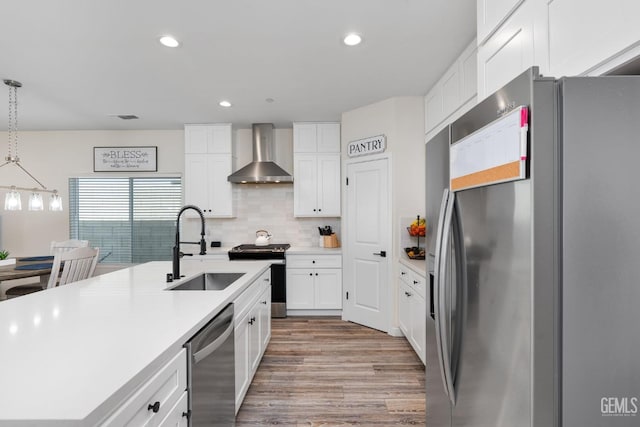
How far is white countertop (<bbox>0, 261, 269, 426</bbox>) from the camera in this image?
74 cm

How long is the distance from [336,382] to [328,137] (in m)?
2.98

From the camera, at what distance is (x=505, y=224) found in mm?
Answer: 917

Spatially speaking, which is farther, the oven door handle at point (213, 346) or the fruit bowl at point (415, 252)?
the fruit bowl at point (415, 252)

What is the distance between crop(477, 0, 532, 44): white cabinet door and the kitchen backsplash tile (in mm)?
3407

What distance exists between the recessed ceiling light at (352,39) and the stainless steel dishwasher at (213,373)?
1959mm

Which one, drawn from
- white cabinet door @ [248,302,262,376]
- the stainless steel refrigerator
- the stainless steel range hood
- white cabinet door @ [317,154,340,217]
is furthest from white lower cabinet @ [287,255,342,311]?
the stainless steel refrigerator

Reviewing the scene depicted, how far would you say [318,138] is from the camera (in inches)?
171

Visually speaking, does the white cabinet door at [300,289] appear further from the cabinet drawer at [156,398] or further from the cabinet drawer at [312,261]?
the cabinet drawer at [156,398]

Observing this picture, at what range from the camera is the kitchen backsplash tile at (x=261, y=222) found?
15.4ft

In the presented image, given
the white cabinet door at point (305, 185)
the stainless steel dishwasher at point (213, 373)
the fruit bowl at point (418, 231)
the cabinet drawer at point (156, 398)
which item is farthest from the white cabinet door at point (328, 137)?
the cabinet drawer at point (156, 398)

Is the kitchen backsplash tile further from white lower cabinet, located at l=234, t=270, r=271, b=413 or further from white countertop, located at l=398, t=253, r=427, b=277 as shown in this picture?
white lower cabinet, located at l=234, t=270, r=271, b=413

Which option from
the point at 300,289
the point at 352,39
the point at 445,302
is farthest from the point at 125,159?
the point at 445,302

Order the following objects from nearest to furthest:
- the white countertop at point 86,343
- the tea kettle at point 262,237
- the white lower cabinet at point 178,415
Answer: the white countertop at point 86,343 < the white lower cabinet at point 178,415 < the tea kettle at point 262,237

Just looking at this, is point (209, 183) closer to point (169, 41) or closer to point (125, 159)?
point (125, 159)
